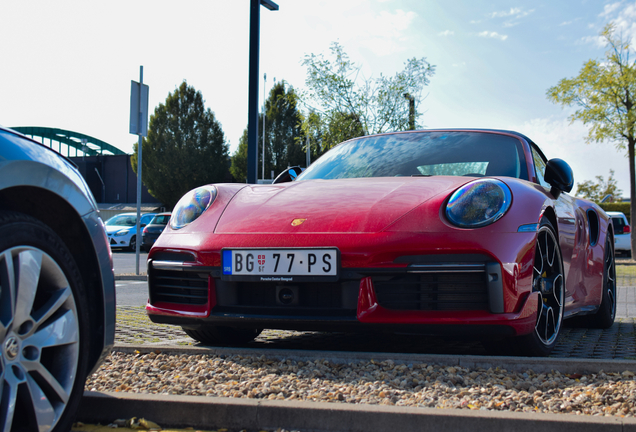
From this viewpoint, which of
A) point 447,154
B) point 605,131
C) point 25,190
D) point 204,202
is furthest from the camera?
point 605,131

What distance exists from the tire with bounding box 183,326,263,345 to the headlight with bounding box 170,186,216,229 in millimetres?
623

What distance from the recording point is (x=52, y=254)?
83.6 inches

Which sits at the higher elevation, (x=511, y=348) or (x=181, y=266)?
(x=181, y=266)

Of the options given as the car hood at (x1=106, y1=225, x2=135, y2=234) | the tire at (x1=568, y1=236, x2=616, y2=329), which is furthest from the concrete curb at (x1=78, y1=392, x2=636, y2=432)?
the car hood at (x1=106, y1=225, x2=135, y2=234)

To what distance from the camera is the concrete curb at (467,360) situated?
2850 mm

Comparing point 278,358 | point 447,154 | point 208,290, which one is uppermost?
point 447,154

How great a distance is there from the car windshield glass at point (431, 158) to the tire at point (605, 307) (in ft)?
5.56

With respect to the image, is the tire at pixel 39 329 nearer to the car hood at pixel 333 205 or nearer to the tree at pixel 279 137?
the car hood at pixel 333 205

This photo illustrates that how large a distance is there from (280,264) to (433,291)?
2.45ft

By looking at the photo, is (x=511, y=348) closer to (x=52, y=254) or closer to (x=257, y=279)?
(x=257, y=279)

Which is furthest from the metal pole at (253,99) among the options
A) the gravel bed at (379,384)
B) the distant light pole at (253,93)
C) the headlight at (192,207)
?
the gravel bed at (379,384)

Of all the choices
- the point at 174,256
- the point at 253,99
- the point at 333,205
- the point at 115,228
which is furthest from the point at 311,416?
the point at 115,228

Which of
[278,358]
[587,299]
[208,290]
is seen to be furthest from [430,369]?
[587,299]

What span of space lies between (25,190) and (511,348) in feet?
7.84
